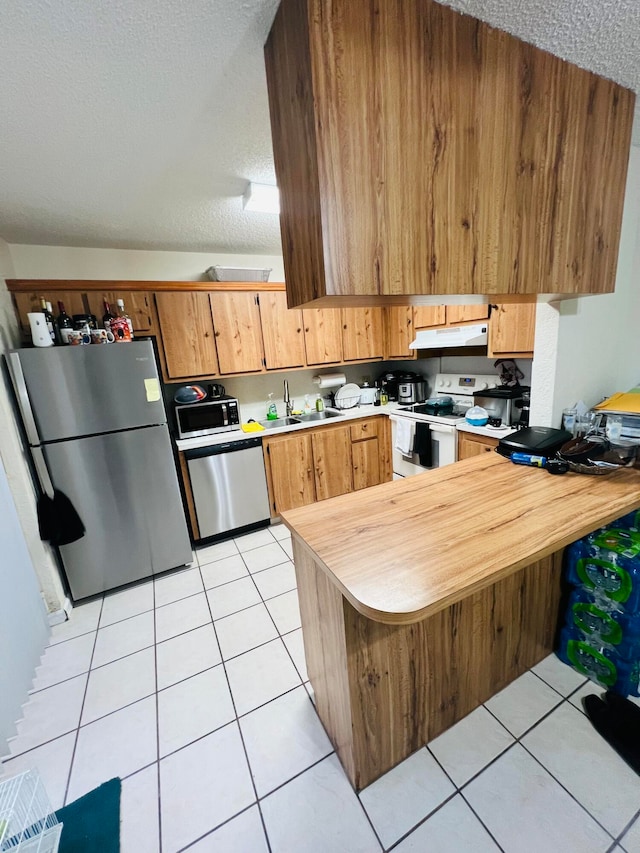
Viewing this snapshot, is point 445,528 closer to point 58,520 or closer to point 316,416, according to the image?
point 58,520

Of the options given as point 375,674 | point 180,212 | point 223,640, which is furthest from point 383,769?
point 180,212

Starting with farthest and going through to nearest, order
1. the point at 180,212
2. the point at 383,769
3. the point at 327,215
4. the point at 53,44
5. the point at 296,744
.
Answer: the point at 180,212
the point at 296,744
the point at 383,769
the point at 53,44
the point at 327,215

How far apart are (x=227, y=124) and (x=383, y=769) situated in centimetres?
255

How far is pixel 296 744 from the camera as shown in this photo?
1335 millimetres

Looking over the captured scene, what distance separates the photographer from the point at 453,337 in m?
2.76

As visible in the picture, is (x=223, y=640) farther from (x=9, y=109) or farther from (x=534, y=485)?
(x=9, y=109)

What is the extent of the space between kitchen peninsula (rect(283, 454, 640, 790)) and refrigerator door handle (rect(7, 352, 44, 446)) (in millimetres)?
1746

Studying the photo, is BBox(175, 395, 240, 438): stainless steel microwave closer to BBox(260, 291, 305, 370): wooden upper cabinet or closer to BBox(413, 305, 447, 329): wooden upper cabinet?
BBox(260, 291, 305, 370): wooden upper cabinet

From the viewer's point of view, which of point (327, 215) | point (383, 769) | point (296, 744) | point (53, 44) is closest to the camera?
point (327, 215)

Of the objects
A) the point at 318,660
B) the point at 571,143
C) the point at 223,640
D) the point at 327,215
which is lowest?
the point at 223,640

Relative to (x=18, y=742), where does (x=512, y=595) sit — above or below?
above

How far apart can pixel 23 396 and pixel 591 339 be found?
3.18 metres

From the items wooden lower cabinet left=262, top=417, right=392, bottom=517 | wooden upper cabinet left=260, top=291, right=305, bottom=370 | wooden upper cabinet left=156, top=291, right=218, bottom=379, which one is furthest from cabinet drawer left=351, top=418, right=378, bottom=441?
wooden upper cabinet left=156, top=291, right=218, bottom=379

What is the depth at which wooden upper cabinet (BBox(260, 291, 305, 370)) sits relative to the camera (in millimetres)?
2949
